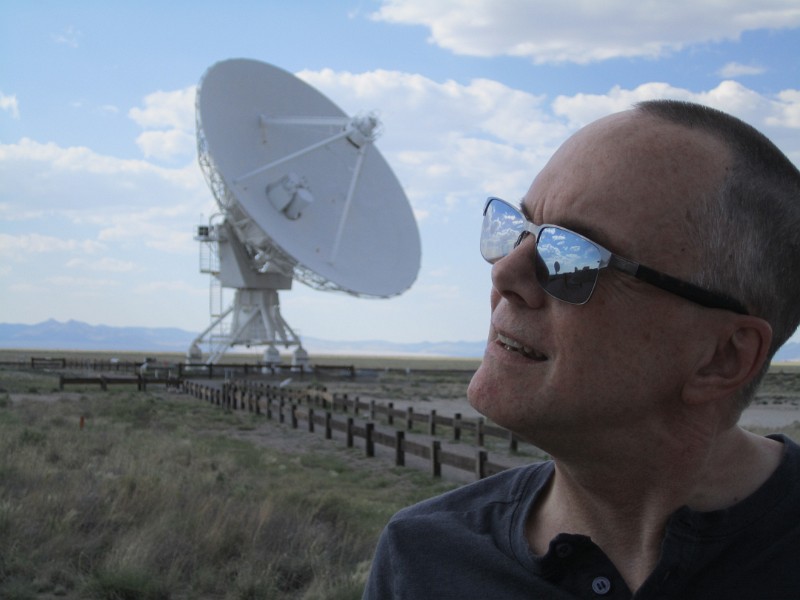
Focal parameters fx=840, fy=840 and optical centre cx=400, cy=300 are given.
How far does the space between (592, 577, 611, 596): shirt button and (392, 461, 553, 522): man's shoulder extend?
0.97 feet

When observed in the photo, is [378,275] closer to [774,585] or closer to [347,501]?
[347,501]

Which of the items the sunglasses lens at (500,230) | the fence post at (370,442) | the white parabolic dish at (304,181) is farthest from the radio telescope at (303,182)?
the sunglasses lens at (500,230)

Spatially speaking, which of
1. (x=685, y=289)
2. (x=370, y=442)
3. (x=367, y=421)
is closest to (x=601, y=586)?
(x=685, y=289)

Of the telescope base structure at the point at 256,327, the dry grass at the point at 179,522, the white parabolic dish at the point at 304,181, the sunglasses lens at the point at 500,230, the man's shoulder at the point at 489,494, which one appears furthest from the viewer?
the telescope base structure at the point at 256,327

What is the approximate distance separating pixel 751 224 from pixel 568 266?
0.29m

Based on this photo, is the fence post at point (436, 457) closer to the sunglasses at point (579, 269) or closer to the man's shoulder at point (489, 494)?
the man's shoulder at point (489, 494)

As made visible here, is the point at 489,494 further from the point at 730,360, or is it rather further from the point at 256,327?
the point at 256,327

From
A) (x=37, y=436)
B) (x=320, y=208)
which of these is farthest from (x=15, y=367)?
(x=37, y=436)

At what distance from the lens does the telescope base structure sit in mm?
43562

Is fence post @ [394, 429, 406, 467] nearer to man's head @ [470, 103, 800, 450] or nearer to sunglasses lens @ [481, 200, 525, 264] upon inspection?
sunglasses lens @ [481, 200, 525, 264]

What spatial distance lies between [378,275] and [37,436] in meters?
22.6

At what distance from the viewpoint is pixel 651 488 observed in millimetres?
1354

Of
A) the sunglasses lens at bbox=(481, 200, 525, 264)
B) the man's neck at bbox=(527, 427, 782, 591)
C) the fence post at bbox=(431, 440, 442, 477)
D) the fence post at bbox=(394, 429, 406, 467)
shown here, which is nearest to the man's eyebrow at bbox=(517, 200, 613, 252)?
the sunglasses lens at bbox=(481, 200, 525, 264)

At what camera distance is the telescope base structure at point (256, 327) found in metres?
43.6
